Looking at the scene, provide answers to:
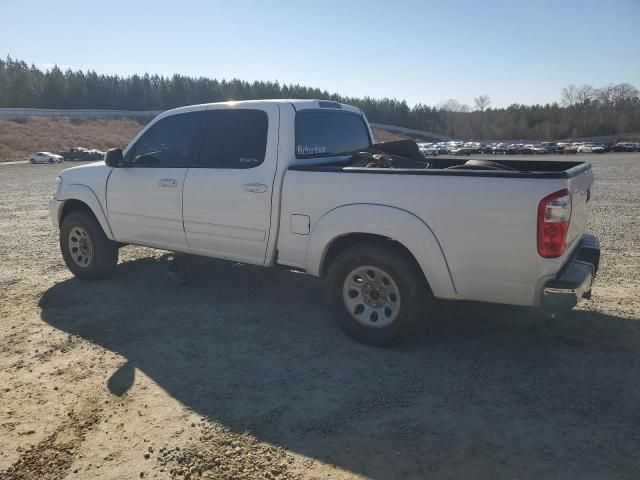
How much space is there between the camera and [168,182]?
507cm

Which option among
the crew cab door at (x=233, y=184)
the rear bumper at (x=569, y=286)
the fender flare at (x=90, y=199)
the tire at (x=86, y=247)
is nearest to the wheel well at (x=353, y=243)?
the crew cab door at (x=233, y=184)

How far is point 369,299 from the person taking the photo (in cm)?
404

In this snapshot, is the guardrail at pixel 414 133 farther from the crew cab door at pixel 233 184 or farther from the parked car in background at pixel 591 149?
the crew cab door at pixel 233 184

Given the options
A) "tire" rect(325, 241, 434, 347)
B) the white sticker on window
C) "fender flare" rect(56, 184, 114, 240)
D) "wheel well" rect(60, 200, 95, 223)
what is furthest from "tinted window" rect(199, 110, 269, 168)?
"wheel well" rect(60, 200, 95, 223)

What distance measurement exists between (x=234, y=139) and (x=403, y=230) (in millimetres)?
2059

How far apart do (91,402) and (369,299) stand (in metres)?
2.20

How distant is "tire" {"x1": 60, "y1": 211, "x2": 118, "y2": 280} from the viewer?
5816mm

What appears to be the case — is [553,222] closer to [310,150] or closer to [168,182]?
[310,150]

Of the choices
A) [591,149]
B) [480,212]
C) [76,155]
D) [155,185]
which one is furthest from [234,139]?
[591,149]

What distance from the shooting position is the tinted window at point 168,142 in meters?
5.08

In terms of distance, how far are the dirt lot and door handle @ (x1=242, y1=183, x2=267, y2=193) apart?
Answer: 49.8 inches

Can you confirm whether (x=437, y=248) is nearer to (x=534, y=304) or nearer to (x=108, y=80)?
(x=534, y=304)

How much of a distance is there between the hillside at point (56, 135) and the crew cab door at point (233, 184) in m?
44.8

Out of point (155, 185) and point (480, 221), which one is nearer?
point (480, 221)
